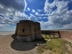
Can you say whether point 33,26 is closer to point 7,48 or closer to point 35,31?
point 35,31

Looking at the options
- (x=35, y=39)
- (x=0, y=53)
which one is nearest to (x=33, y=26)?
(x=35, y=39)

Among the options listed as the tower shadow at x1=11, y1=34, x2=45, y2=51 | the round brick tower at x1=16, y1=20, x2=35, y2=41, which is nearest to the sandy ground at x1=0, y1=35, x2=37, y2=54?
the tower shadow at x1=11, y1=34, x2=45, y2=51

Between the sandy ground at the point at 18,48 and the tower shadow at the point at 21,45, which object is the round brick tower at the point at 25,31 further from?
the sandy ground at the point at 18,48

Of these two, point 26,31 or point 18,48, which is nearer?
point 18,48

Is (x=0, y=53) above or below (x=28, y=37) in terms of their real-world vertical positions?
below

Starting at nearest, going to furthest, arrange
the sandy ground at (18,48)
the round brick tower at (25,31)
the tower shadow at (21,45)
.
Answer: the sandy ground at (18,48)
the tower shadow at (21,45)
the round brick tower at (25,31)

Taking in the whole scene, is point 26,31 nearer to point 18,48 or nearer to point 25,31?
point 25,31

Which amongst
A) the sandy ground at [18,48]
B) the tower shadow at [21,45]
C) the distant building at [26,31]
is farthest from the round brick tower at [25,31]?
the sandy ground at [18,48]

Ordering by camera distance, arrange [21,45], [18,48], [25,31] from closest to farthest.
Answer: [18,48]
[21,45]
[25,31]

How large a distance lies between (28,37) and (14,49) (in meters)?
5.51

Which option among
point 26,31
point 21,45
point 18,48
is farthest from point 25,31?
point 18,48

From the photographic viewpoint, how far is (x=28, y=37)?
86.4 feet

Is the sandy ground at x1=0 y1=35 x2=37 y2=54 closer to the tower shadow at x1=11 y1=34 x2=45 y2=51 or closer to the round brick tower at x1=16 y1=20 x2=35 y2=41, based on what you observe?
the tower shadow at x1=11 y1=34 x2=45 y2=51

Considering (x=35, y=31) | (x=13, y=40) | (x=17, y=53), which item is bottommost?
(x=17, y=53)
